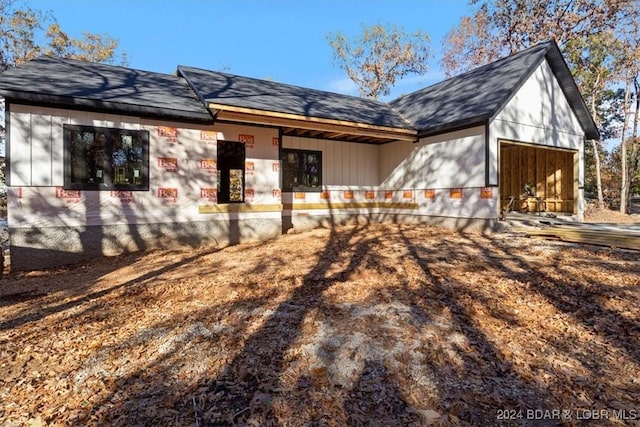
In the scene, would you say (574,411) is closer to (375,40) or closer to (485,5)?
(485,5)

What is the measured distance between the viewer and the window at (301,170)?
10.9 m

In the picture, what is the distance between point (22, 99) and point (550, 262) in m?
10.4

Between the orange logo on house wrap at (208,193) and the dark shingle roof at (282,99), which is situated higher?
the dark shingle roof at (282,99)

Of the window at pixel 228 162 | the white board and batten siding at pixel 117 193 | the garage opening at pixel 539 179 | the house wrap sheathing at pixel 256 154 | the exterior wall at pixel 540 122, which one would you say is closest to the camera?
the white board and batten siding at pixel 117 193

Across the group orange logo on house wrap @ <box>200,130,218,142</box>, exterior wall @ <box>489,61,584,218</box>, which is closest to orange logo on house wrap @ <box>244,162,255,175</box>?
orange logo on house wrap @ <box>200,130,218,142</box>

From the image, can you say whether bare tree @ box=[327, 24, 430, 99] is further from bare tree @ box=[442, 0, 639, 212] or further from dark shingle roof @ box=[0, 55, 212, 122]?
dark shingle roof @ box=[0, 55, 212, 122]

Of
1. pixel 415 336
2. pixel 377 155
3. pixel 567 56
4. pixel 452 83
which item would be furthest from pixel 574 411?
pixel 567 56

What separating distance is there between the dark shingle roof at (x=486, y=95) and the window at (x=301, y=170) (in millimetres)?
3588

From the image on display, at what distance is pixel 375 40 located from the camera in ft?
84.1

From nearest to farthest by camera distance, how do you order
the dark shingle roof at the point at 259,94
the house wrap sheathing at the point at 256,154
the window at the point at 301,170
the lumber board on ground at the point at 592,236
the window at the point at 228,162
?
the house wrap sheathing at the point at 256,154 → the lumber board on ground at the point at 592,236 → the dark shingle roof at the point at 259,94 → the window at the point at 228,162 → the window at the point at 301,170

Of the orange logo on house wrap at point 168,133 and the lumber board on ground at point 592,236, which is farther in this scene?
the orange logo on house wrap at point 168,133

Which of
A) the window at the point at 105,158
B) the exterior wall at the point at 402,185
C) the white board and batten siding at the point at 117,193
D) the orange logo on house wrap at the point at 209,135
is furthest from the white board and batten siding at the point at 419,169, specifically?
the window at the point at 105,158

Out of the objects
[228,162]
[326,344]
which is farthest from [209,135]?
[326,344]

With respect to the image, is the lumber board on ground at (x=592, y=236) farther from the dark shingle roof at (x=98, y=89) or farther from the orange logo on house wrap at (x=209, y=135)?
the dark shingle roof at (x=98, y=89)
